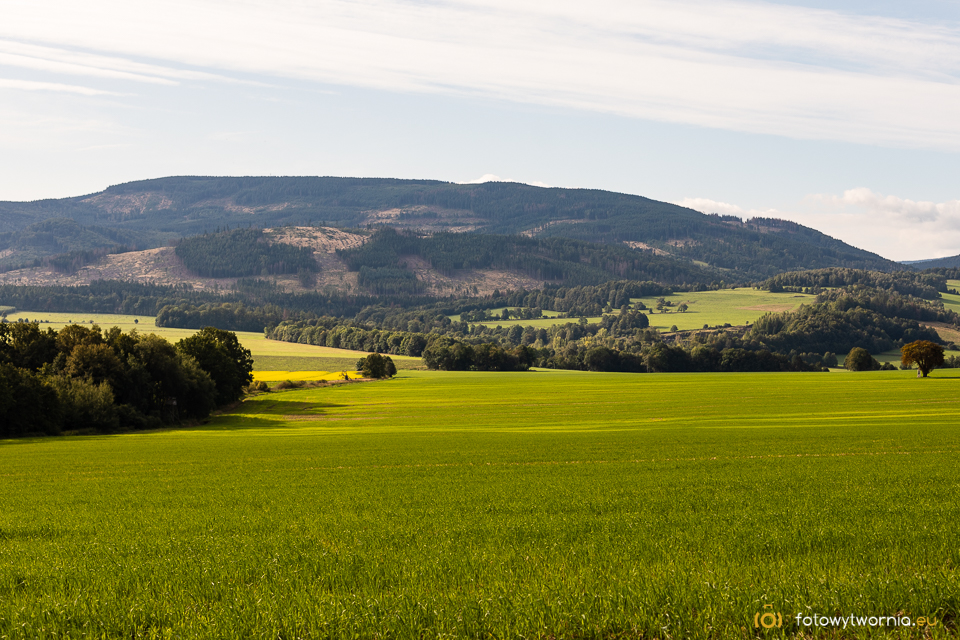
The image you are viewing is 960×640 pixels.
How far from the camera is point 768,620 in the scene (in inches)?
333

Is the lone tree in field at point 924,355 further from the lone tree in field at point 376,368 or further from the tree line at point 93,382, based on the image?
the tree line at point 93,382

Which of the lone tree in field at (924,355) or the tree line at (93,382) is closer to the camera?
the tree line at (93,382)

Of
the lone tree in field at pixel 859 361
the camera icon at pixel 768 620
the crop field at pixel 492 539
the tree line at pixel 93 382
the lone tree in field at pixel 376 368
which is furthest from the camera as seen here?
the lone tree in field at pixel 859 361

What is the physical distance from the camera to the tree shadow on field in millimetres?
76562

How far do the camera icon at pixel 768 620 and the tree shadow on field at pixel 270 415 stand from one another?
68.8 m

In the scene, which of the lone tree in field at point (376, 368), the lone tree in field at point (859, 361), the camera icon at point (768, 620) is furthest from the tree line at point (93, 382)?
the lone tree in field at point (859, 361)

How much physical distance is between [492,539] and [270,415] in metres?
77.7

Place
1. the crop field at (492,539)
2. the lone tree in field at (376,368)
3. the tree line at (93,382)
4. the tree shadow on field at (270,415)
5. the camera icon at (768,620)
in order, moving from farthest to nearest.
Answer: the lone tree in field at (376,368) → the tree shadow on field at (270,415) → the tree line at (93,382) → the crop field at (492,539) → the camera icon at (768,620)

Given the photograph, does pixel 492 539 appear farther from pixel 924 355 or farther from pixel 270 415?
pixel 924 355

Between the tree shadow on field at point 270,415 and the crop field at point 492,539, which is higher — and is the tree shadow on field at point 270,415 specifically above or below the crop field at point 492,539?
below

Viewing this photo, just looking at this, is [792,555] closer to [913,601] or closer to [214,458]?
[913,601]

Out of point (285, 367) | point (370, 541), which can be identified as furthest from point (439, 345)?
point (370, 541)

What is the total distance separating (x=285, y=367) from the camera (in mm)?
162250

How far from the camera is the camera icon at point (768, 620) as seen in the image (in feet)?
27.5
